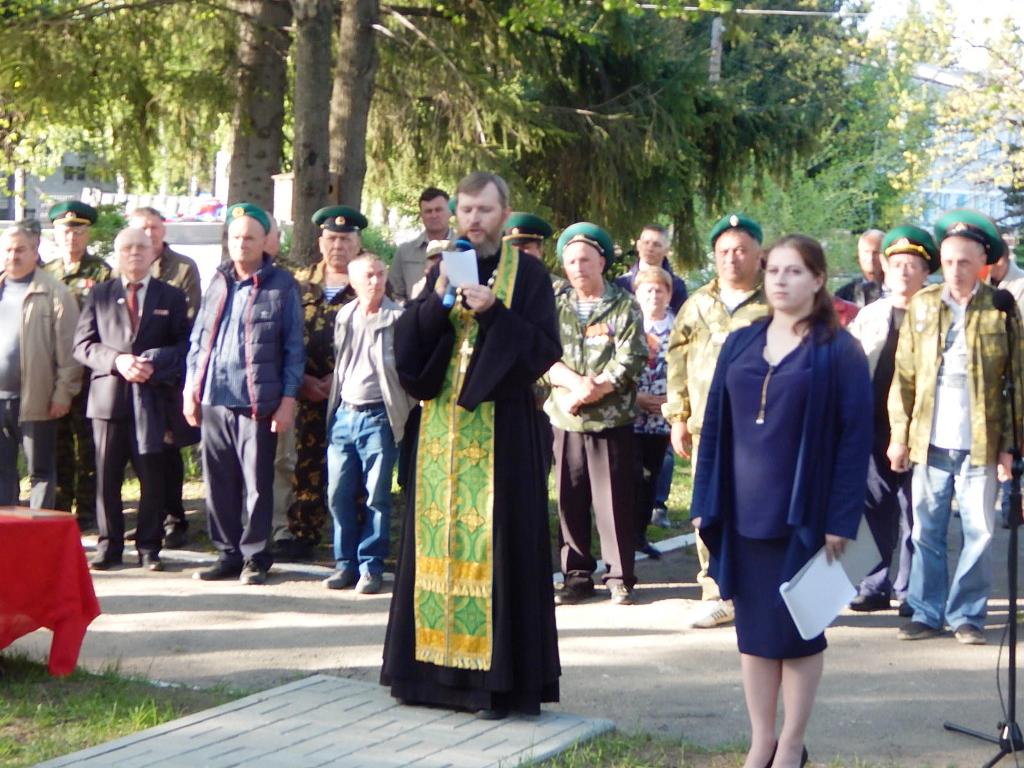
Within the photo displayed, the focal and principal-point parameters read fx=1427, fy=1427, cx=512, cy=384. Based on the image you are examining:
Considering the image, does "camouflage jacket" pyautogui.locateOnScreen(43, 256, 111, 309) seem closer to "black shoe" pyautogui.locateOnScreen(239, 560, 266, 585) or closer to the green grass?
"black shoe" pyautogui.locateOnScreen(239, 560, 266, 585)

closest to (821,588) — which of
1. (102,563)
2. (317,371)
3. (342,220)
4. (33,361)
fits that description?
(317,371)

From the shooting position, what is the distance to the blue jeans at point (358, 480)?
845 cm

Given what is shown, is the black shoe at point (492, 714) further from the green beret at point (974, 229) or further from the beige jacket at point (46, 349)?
the beige jacket at point (46, 349)

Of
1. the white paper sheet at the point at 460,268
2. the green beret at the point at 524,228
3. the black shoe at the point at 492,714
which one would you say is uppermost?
the green beret at the point at 524,228

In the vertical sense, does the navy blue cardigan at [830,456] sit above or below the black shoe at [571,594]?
above

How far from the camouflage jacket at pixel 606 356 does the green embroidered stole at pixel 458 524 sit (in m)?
2.39

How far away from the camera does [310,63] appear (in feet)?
37.9

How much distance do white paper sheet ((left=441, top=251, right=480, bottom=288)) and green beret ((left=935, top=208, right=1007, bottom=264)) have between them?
284 centimetres

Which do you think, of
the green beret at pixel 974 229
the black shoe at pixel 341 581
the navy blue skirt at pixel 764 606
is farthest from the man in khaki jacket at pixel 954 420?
the black shoe at pixel 341 581

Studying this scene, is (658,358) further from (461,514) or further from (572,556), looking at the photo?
(461,514)

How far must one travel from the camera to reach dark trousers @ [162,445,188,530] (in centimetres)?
965

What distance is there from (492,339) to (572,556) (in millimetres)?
2960

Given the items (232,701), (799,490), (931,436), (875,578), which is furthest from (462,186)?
(875,578)

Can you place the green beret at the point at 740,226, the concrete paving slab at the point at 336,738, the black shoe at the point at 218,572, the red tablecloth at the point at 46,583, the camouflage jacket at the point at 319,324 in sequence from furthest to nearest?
the camouflage jacket at the point at 319,324 < the black shoe at the point at 218,572 < the green beret at the point at 740,226 < the red tablecloth at the point at 46,583 < the concrete paving slab at the point at 336,738
